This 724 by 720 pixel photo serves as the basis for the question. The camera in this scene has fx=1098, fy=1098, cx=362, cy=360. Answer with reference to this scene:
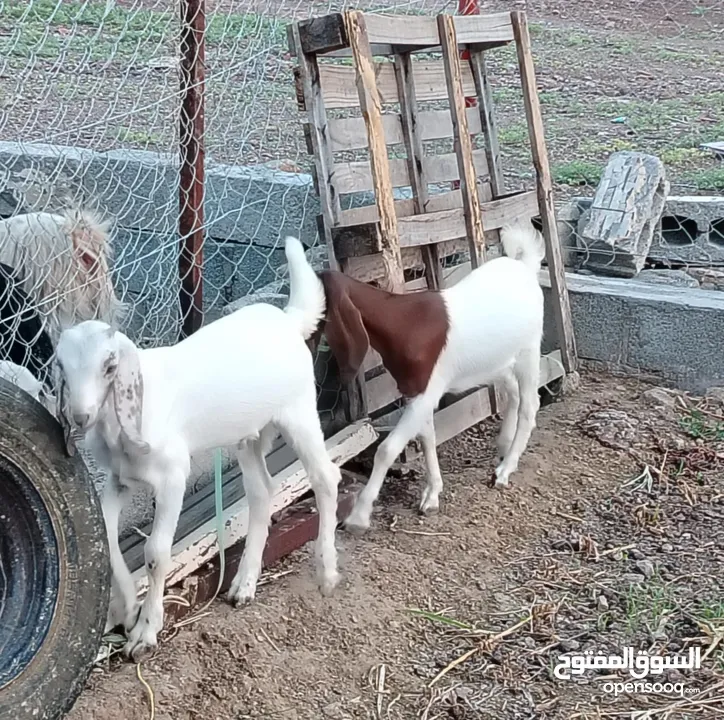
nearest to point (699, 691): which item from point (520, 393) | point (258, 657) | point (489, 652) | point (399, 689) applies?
point (489, 652)

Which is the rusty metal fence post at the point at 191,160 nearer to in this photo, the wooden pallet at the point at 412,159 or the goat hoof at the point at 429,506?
the wooden pallet at the point at 412,159

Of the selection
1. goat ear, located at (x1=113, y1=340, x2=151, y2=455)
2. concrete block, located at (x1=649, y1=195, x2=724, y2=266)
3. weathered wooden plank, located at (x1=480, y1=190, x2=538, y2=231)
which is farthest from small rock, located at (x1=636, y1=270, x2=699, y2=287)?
goat ear, located at (x1=113, y1=340, x2=151, y2=455)

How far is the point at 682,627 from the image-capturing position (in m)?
3.20

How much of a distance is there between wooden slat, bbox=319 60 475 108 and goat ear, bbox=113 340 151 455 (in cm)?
164

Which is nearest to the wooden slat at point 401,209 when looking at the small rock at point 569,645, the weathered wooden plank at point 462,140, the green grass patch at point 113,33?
the weathered wooden plank at point 462,140

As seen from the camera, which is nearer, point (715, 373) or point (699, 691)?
point (699, 691)

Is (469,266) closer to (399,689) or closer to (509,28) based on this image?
(509,28)

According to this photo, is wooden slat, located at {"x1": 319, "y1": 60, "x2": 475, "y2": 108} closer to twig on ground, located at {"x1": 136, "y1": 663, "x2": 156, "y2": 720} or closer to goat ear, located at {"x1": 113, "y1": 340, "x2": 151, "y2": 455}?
goat ear, located at {"x1": 113, "y1": 340, "x2": 151, "y2": 455}

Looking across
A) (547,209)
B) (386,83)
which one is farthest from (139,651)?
(547,209)

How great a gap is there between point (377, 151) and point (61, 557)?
1.97 meters

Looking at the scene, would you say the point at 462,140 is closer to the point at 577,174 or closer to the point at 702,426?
the point at 702,426

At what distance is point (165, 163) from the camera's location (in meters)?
5.00

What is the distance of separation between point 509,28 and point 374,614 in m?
2.73

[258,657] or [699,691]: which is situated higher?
[258,657]
